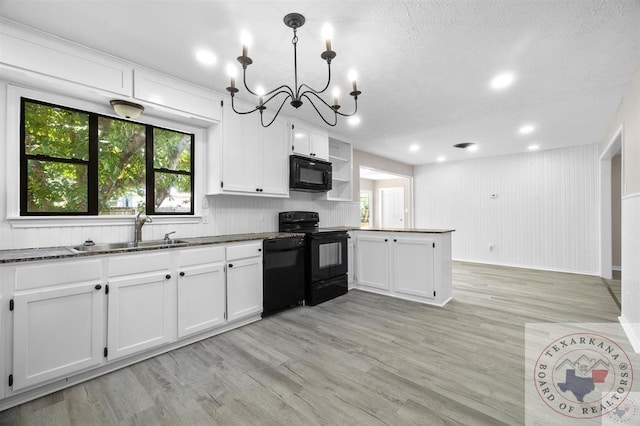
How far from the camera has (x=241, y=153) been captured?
336cm

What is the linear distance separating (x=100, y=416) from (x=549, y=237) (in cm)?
733

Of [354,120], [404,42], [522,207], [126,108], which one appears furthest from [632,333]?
[126,108]

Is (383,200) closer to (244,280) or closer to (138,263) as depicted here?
(244,280)

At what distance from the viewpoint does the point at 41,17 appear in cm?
194

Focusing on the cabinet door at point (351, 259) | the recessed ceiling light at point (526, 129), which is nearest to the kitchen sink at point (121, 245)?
the cabinet door at point (351, 259)

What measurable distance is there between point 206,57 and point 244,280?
2148 millimetres

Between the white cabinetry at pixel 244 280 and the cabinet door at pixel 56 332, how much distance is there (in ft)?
3.49

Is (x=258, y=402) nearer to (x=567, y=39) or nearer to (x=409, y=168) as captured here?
(x=567, y=39)

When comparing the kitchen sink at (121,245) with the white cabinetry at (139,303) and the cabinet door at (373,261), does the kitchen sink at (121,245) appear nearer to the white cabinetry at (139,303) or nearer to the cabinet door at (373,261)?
the white cabinetry at (139,303)

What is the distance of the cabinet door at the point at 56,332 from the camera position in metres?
1.81

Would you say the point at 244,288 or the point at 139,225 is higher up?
the point at 139,225

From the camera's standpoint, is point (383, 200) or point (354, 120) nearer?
point (354, 120)

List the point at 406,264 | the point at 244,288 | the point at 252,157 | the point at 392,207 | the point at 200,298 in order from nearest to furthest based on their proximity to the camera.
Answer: the point at 200,298, the point at 244,288, the point at 252,157, the point at 406,264, the point at 392,207

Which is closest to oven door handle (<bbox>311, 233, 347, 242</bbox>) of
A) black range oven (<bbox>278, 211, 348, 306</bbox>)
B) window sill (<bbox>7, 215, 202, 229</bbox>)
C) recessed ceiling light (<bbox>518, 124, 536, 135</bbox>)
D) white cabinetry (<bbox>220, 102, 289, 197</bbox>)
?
black range oven (<bbox>278, 211, 348, 306</bbox>)
